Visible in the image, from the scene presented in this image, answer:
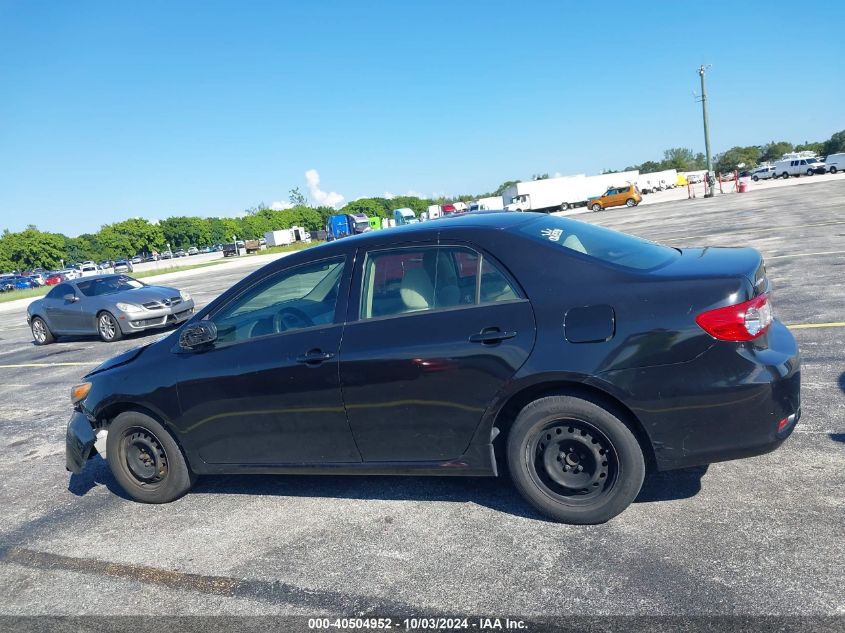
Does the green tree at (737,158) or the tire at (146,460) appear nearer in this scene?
the tire at (146,460)

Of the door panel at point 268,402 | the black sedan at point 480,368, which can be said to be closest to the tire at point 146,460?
the black sedan at point 480,368

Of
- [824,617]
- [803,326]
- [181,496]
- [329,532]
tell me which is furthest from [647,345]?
[803,326]

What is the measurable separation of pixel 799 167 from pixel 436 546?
235ft

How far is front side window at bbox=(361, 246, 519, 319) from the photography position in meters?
3.69

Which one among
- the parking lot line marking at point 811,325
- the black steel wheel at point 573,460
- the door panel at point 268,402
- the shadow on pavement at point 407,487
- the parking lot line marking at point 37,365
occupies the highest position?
the door panel at point 268,402

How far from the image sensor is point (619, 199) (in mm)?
53906

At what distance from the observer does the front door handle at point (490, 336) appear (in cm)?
348

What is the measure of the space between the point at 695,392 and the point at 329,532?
2.20 m

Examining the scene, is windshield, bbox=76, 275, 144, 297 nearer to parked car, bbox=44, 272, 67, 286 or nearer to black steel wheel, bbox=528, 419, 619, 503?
black steel wheel, bbox=528, 419, 619, 503

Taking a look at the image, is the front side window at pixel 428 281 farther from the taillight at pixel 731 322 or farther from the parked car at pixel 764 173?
the parked car at pixel 764 173

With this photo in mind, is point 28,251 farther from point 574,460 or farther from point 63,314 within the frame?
point 574,460

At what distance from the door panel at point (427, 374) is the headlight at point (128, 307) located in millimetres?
10290

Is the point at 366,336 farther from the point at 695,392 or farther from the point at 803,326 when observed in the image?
the point at 803,326

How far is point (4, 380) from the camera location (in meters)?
10.3
